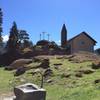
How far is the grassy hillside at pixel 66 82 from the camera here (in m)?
17.7

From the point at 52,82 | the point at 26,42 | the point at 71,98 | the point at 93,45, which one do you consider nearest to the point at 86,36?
the point at 93,45

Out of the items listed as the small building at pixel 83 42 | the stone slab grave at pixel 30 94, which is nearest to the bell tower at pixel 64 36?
the small building at pixel 83 42

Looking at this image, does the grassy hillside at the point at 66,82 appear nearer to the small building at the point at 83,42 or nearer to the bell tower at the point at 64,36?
the small building at the point at 83,42

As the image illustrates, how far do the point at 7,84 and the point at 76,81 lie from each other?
5392mm

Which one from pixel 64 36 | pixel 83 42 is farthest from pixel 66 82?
pixel 64 36

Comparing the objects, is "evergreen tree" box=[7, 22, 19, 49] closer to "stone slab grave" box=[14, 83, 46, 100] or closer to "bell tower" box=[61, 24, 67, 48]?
"bell tower" box=[61, 24, 67, 48]

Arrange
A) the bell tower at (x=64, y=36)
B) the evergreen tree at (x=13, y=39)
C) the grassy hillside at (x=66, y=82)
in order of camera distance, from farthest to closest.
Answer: the bell tower at (x=64, y=36) < the evergreen tree at (x=13, y=39) < the grassy hillside at (x=66, y=82)

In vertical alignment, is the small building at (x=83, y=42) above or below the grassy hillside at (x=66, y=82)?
above

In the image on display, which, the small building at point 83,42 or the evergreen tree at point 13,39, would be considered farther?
the small building at point 83,42

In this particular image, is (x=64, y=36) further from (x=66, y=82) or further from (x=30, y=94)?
(x=30, y=94)

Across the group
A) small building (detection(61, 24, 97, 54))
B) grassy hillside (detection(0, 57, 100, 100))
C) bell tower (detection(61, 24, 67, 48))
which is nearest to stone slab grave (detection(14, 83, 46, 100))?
grassy hillside (detection(0, 57, 100, 100))

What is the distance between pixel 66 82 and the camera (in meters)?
22.9

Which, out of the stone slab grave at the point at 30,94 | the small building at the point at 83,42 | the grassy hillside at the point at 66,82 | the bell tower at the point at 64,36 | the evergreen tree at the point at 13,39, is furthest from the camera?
the bell tower at the point at 64,36

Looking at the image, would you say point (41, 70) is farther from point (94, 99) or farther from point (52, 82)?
point (94, 99)
